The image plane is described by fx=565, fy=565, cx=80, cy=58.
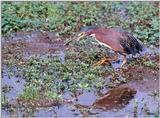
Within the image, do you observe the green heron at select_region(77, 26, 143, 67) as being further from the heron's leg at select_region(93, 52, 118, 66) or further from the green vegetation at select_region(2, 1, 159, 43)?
the green vegetation at select_region(2, 1, 159, 43)

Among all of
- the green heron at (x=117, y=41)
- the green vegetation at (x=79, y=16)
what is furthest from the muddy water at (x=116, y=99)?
the green vegetation at (x=79, y=16)

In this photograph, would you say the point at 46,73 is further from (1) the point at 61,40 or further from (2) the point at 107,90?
(1) the point at 61,40

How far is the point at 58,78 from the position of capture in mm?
7891

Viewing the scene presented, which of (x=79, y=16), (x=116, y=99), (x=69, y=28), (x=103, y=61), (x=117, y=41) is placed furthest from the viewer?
(x=79, y=16)

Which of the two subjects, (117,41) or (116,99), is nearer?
(116,99)

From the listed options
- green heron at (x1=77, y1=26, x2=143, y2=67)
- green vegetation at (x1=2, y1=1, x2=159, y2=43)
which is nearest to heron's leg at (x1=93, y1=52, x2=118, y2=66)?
green heron at (x1=77, y1=26, x2=143, y2=67)

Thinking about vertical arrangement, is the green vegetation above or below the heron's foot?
above

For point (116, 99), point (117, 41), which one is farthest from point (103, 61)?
point (116, 99)

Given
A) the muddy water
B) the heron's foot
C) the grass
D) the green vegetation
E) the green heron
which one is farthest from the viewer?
the green vegetation

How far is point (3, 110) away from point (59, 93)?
906 mm

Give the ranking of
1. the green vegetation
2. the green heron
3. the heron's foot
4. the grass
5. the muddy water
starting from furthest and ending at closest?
the green vegetation < the heron's foot < the green heron < the grass < the muddy water

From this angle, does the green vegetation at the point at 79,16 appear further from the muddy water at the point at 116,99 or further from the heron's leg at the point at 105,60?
the muddy water at the point at 116,99

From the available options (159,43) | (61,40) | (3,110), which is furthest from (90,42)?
(3,110)

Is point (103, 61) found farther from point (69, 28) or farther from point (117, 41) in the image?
point (69, 28)
